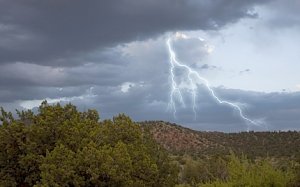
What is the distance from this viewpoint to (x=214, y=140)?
82438 millimetres

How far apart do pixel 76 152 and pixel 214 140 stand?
185 feet

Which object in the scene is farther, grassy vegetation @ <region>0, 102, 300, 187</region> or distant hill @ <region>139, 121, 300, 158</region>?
distant hill @ <region>139, 121, 300, 158</region>

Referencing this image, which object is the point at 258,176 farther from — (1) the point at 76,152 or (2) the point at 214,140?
(2) the point at 214,140

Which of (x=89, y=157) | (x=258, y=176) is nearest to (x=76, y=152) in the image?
(x=89, y=157)

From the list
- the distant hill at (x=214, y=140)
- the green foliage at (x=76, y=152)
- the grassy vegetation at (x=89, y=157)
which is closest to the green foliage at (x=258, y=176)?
the grassy vegetation at (x=89, y=157)

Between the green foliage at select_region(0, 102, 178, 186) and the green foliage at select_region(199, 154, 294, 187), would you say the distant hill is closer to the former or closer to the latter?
the green foliage at select_region(0, 102, 178, 186)

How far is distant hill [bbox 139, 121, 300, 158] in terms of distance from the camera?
73.2 m

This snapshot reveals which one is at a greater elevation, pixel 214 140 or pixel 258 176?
pixel 214 140

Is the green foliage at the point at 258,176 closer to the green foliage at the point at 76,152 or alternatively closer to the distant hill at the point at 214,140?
the green foliage at the point at 76,152

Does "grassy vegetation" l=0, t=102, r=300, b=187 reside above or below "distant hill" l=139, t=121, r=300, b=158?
below

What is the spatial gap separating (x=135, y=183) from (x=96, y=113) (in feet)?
20.3

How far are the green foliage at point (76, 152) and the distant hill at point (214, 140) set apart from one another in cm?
4094

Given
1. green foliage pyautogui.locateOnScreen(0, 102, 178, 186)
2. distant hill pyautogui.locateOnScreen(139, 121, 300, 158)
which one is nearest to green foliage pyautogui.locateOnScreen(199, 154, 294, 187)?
green foliage pyautogui.locateOnScreen(0, 102, 178, 186)

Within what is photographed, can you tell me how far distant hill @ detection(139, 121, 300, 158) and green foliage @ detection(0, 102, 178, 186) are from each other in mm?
40936
